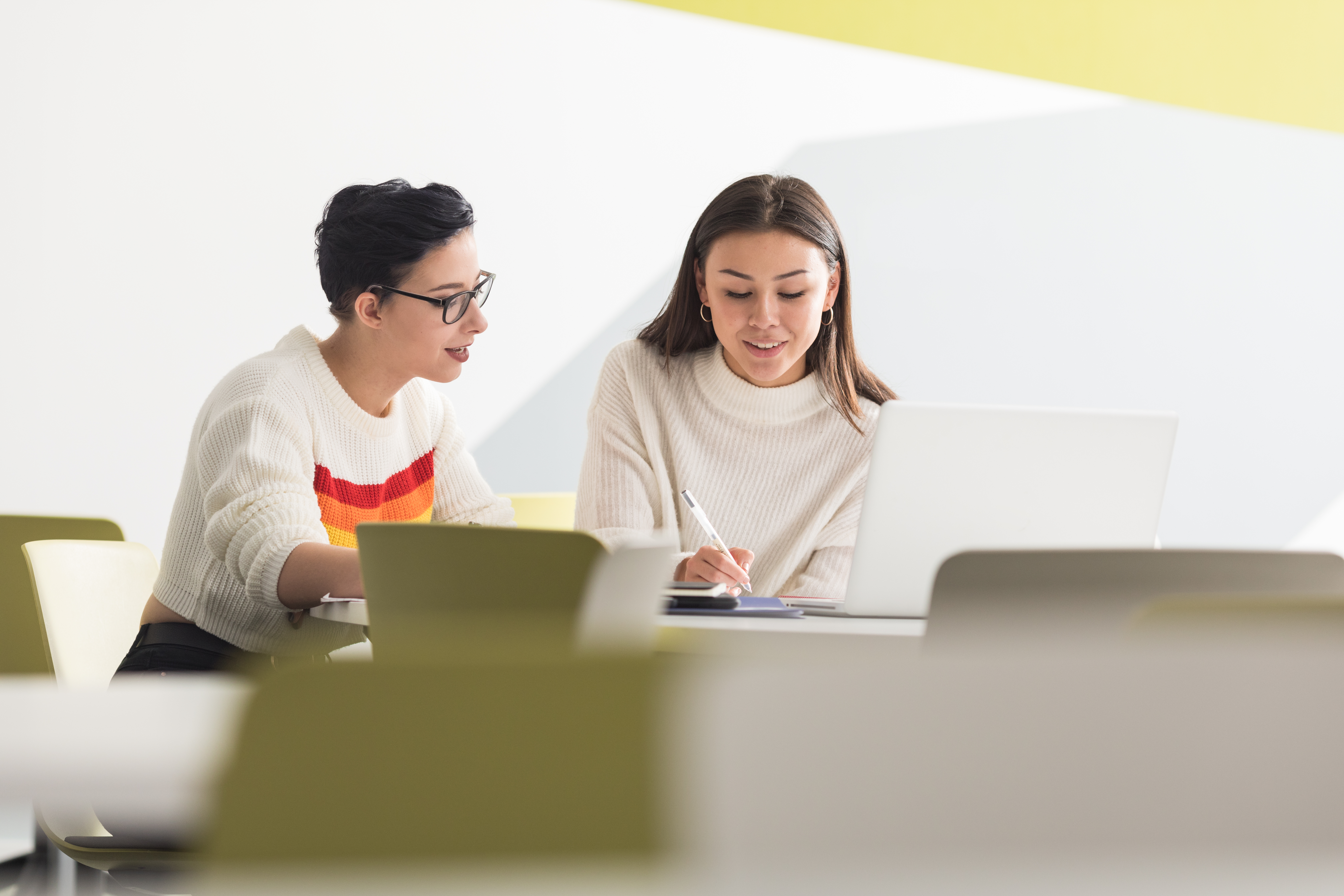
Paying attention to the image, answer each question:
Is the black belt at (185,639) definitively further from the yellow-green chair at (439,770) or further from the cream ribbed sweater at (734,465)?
the yellow-green chair at (439,770)

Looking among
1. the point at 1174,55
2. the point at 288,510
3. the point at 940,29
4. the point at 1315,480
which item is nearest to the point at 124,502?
the point at 288,510

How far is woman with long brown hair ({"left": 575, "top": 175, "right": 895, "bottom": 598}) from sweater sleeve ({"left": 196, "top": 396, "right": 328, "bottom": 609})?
0.57 m

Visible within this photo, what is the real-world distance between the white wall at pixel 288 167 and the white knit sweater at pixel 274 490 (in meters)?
1.47

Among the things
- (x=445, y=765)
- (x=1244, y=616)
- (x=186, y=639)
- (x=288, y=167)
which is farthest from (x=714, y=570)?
(x=288, y=167)

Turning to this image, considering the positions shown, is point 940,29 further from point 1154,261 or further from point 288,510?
point 288,510

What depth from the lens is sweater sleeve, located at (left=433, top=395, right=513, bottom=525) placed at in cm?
225

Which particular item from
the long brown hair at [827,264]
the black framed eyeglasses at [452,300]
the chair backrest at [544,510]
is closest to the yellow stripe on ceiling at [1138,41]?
the long brown hair at [827,264]

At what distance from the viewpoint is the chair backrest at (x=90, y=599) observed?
62.9 inches

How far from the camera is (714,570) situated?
5.70ft

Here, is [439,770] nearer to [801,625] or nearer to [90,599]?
[801,625]

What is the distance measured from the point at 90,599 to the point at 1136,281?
4111 millimetres

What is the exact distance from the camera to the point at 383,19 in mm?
3635

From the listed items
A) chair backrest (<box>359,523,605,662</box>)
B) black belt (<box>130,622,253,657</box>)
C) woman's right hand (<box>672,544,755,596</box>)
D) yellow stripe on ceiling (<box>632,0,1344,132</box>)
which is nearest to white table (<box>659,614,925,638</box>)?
chair backrest (<box>359,523,605,662</box>)

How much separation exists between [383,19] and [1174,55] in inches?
120
